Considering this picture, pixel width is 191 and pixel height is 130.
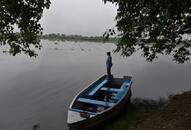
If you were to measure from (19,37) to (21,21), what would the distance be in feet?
1.25

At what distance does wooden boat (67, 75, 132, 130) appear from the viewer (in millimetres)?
10914

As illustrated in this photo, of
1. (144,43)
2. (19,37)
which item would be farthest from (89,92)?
(19,37)

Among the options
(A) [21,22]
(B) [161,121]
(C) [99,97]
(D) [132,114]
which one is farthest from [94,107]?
(A) [21,22]

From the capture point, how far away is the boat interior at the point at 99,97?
12.8m

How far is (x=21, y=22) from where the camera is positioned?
15.0 ft

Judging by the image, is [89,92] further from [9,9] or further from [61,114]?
[9,9]

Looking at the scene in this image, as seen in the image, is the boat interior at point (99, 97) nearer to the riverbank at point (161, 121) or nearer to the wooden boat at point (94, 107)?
the wooden boat at point (94, 107)

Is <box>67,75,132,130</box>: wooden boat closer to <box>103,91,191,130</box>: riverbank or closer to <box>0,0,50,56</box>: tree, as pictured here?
<box>103,91,191,130</box>: riverbank

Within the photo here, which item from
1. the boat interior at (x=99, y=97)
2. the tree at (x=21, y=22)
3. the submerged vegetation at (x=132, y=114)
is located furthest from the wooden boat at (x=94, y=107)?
the tree at (x=21, y=22)

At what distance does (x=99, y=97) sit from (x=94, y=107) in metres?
2.75

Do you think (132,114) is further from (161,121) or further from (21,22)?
(21,22)

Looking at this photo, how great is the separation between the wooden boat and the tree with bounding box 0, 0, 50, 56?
6700 millimetres

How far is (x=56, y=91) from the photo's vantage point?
23.9 metres

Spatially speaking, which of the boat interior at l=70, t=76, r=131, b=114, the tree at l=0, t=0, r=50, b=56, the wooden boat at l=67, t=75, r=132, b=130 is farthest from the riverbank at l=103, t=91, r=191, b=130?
the tree at l=0, t=0, r=50, b=56
